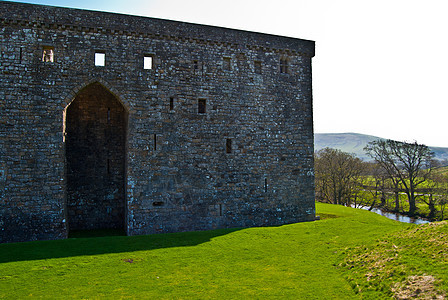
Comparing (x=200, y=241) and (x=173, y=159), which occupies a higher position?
(x=173, y=159)

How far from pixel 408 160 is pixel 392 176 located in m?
2.48

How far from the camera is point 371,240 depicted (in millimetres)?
12500

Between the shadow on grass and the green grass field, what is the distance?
34mm

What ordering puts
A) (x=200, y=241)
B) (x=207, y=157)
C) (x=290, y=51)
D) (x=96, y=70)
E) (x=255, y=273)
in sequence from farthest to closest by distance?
A: (x=290, y=51) → (x=207, y=157) → (x=96, y=70) → (x=200, y=241) → (x=255, y=273)

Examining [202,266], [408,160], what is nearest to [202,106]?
[202,266]

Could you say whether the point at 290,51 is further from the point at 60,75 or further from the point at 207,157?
the point at 60,75

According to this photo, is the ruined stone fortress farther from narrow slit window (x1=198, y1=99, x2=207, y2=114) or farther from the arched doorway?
narrow slit window (x1=198, y1=99, x2=207, y2=114)

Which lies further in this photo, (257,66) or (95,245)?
(257,66)

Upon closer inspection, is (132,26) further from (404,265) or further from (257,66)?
(404,265)

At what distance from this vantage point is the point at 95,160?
17.0 metres

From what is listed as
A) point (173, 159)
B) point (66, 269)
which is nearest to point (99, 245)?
point (66, 269)

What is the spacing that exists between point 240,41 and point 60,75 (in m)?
8.89

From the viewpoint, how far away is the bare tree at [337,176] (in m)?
34.7

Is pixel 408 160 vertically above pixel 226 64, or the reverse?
pixel 226 64
